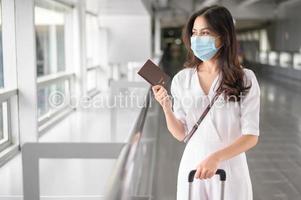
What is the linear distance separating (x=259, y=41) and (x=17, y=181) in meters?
30.0

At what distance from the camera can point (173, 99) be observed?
2000 mm

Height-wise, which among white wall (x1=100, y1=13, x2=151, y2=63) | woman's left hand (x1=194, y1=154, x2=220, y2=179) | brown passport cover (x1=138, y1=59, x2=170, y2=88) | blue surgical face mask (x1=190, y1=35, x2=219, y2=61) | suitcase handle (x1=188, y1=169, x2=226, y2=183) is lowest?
suitcase handle (x1=188, y1=169, x2=226, y2=183)

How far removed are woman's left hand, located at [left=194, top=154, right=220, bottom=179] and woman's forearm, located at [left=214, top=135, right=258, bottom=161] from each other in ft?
0.06

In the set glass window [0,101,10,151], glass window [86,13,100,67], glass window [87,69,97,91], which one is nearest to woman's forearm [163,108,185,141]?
glass window [0,101,10,151]

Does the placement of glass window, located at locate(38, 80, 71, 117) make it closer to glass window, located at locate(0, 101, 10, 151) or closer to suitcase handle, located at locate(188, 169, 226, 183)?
glass window, located at locate(0, 101, 10, 151)

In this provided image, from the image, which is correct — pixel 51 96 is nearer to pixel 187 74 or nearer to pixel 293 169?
pixel 293 169

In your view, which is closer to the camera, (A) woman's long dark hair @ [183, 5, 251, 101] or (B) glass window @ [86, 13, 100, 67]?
(A) woman's long dark hair @ [183, 5, 251, 101]

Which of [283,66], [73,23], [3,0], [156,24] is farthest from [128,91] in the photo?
[156,24]

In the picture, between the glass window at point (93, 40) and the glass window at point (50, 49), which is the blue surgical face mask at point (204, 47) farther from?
the glass window at point (93, 40)

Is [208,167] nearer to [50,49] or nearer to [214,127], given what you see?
[214,127]

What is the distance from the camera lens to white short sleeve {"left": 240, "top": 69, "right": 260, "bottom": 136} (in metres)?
1.78

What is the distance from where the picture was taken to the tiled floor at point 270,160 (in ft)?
15.3

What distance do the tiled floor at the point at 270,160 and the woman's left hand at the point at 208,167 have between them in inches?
109

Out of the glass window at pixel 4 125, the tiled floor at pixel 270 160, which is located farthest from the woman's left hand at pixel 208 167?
the glass window at pixel 4 125
